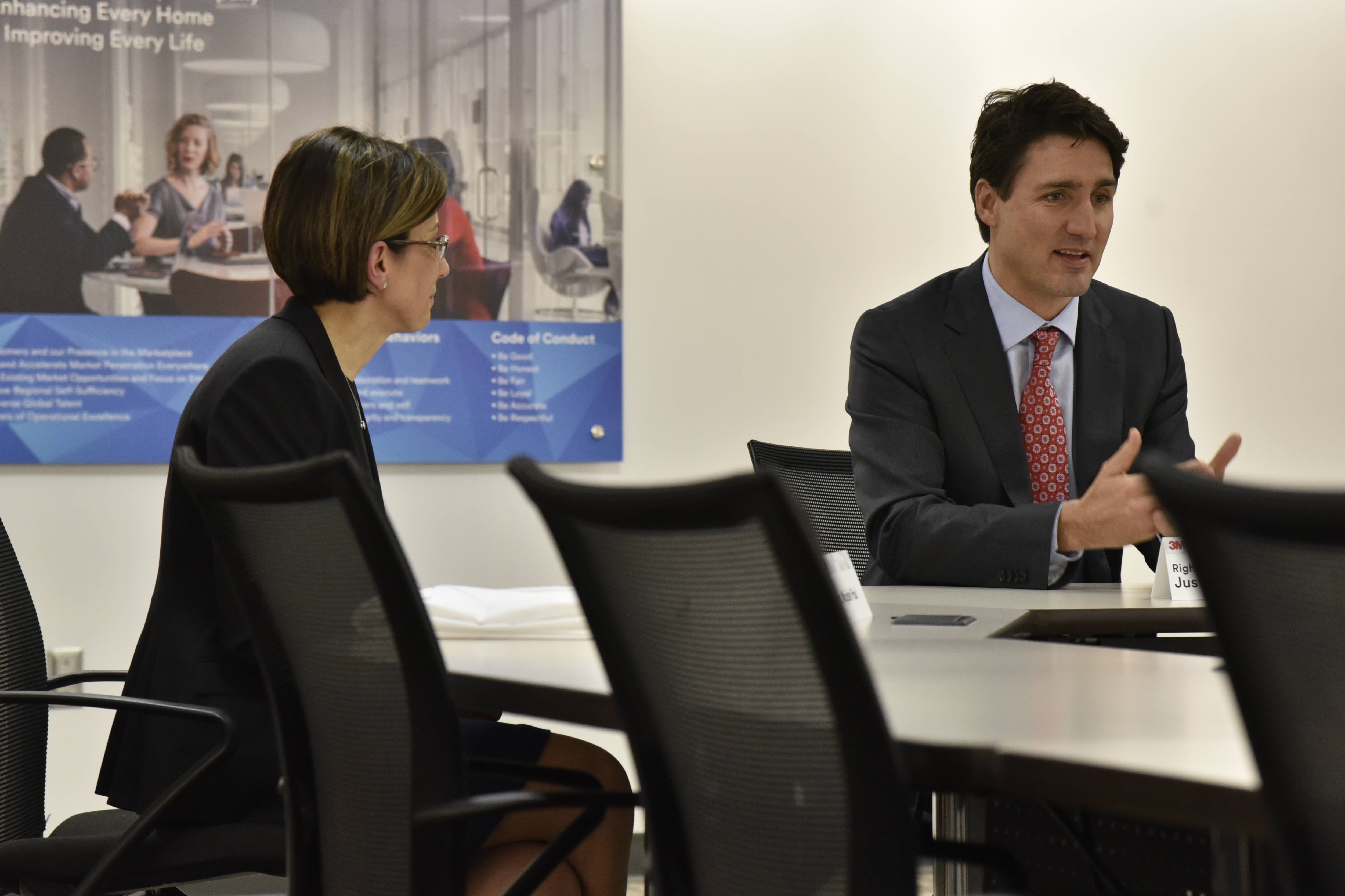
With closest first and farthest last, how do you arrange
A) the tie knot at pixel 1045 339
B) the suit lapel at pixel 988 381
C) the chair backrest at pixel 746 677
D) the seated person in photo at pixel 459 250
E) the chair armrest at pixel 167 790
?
the chair backrest at pixel 746 677 → the chair armrest at pixel 167 790 → the suit lapel at pixel 988 381 → the tie knot at pixel 1045 339 → the seated person in photo at pixel 459 250

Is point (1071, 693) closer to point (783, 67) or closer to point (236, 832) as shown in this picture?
point (236, 832)

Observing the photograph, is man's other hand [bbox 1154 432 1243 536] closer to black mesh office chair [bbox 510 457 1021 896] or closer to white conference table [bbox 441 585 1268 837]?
white conference table [bbox 441 585 1268 837]

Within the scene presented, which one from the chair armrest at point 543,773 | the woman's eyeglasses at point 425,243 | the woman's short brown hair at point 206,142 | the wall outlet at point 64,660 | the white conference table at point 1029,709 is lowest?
the wall outlet at point 64,660

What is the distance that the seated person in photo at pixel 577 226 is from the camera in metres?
4.11

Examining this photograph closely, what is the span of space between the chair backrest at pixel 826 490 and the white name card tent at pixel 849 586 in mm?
1066

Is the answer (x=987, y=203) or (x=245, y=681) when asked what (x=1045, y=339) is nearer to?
(x=987, y=203)

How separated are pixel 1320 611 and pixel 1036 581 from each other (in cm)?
193

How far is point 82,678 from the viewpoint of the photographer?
234 cm

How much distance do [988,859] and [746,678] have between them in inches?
14.7

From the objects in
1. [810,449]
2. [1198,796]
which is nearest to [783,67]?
[810,449]

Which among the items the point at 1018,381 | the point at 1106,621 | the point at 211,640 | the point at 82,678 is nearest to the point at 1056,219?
the point at 1018,381

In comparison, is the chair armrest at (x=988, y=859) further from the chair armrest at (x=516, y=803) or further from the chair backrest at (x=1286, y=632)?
the chair backrest at (x=1286, y=632)

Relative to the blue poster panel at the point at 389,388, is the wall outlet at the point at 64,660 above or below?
below

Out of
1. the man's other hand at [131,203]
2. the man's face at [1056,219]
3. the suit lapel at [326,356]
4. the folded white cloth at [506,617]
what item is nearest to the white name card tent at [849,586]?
the folded white cloth at [506,617]
